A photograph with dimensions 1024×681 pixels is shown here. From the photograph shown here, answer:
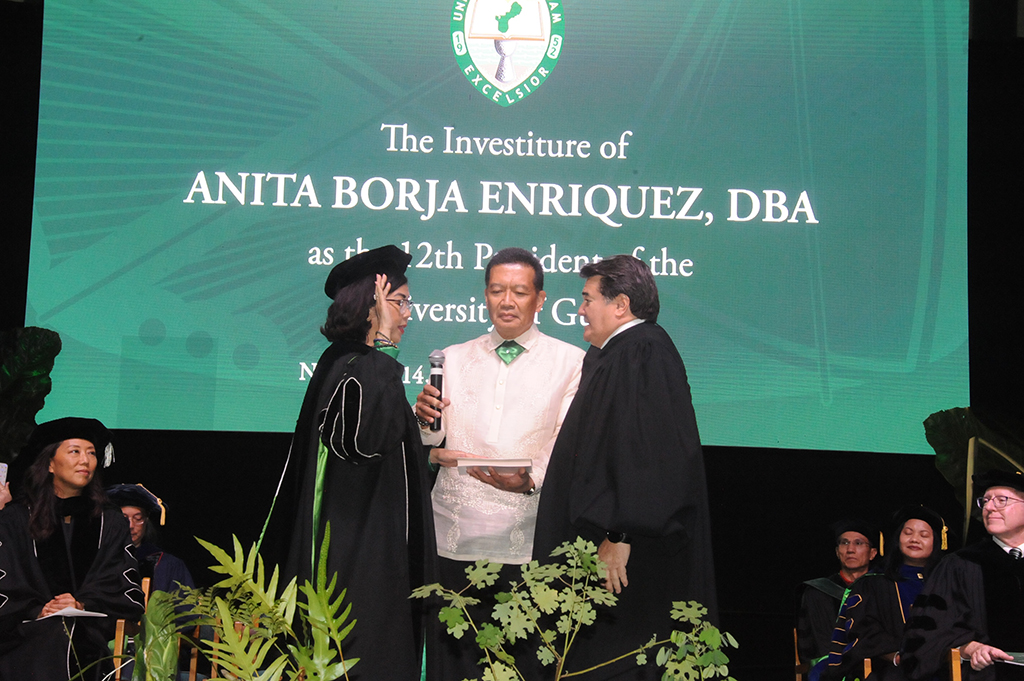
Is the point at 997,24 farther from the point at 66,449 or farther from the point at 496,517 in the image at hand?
the point at 66,449

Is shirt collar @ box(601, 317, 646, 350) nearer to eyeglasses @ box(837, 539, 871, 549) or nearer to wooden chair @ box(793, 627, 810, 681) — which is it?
eyeglasses @ box(837, 539, 871, 549)

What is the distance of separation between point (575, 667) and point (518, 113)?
2.45 meters

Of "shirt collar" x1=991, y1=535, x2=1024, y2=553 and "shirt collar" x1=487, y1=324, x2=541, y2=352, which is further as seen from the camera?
"shirt collar" x1=487, y1=324, x2=541, y2=352

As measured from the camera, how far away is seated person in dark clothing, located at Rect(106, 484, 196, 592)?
14.7 feet

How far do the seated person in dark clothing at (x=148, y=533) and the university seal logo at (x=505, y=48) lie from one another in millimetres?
2368

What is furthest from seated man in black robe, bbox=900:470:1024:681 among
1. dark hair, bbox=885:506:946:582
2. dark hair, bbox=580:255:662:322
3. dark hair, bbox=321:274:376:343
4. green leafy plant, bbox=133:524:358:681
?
green leafy plant, bbox=133:524:358:681

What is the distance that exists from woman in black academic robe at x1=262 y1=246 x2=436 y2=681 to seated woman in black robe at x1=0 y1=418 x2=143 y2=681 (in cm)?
61

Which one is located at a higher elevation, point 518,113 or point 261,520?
point 518,113

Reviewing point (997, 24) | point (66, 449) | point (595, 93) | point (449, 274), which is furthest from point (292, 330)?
point (997, 24)

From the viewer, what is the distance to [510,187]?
4.71 meters

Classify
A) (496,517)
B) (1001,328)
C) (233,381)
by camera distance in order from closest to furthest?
1. (496,517)
2. (233,381)
3. (1001,328)

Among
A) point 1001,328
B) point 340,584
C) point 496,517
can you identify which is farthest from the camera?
point 1001,328

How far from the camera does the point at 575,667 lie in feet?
12.6

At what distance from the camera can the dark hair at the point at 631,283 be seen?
4188 millimetres
